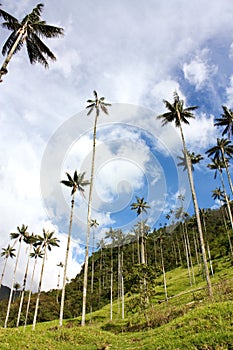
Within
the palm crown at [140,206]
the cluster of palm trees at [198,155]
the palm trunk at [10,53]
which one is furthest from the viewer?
the palm crown at [140,206]

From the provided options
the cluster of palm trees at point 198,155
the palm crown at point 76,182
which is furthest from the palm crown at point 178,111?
the palm crown at point 76,182

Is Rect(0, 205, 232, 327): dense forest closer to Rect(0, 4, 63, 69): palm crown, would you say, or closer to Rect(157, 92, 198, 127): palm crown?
Rect(157, 92, 198, 127): palm crown

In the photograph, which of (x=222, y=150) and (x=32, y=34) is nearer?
(x=32, y=34)

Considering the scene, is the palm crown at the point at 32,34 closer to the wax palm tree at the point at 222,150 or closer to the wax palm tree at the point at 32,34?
the wax palm tree at the point at 32,34

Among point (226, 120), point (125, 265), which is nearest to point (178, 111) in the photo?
point (226, 120)

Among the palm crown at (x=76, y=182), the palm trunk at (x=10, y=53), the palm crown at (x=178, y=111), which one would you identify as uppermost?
the palm crown at (x=178, y=111)

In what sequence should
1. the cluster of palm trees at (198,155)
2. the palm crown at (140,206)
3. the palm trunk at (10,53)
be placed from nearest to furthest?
the palm trunk at (10,53) < the cluster of palm trees at (198,155) < the palm crown at (140,206)

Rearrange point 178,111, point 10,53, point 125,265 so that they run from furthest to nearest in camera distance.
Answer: point 125,265, point 178,111, point 10,53

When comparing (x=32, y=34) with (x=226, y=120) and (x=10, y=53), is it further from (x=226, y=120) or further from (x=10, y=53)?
(x=226, y=120)

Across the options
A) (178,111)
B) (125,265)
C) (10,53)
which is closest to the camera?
(10,53)

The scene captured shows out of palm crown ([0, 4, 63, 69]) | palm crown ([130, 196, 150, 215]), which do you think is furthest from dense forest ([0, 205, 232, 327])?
palm crown ([0, 4, 63, 69])

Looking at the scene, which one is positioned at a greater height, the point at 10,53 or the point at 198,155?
the point at 198,155

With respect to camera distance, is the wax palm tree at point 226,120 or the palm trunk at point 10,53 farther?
the wax palm tree at point 226,120

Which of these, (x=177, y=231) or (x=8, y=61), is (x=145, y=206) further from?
(x=177, y=231)
